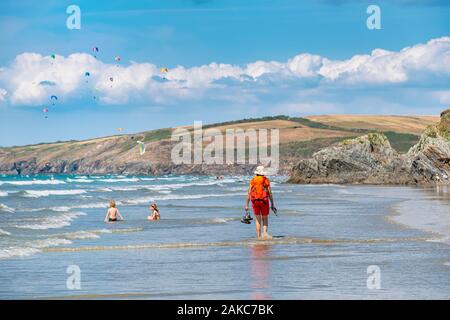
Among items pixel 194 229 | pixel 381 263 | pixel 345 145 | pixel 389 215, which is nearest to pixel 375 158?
pixel 345 145

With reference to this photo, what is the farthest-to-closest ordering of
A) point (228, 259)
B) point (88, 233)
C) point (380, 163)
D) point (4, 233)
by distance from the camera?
point (380, 163) < point (4, 233) < point (88, 233) < point (228, 259)

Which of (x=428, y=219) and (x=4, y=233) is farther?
(x=428, y=219)

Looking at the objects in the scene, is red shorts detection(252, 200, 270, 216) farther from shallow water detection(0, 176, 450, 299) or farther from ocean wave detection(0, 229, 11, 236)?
ocean wave detection(0, 229, 11, 236)

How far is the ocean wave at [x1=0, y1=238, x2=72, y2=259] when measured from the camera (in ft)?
70.1

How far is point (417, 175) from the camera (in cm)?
10200

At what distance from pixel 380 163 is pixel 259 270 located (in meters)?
96.7

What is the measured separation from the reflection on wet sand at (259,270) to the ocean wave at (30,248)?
18.6 ft

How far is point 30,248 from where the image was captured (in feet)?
74.2

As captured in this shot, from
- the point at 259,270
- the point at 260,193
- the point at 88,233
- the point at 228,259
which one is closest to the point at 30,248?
the point at 88,233

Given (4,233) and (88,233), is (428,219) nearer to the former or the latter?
(88,233)

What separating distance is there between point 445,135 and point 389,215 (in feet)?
274

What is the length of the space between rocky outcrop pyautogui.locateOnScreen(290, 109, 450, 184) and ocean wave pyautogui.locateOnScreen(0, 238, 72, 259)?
264ft

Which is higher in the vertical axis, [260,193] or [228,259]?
[260,193]
